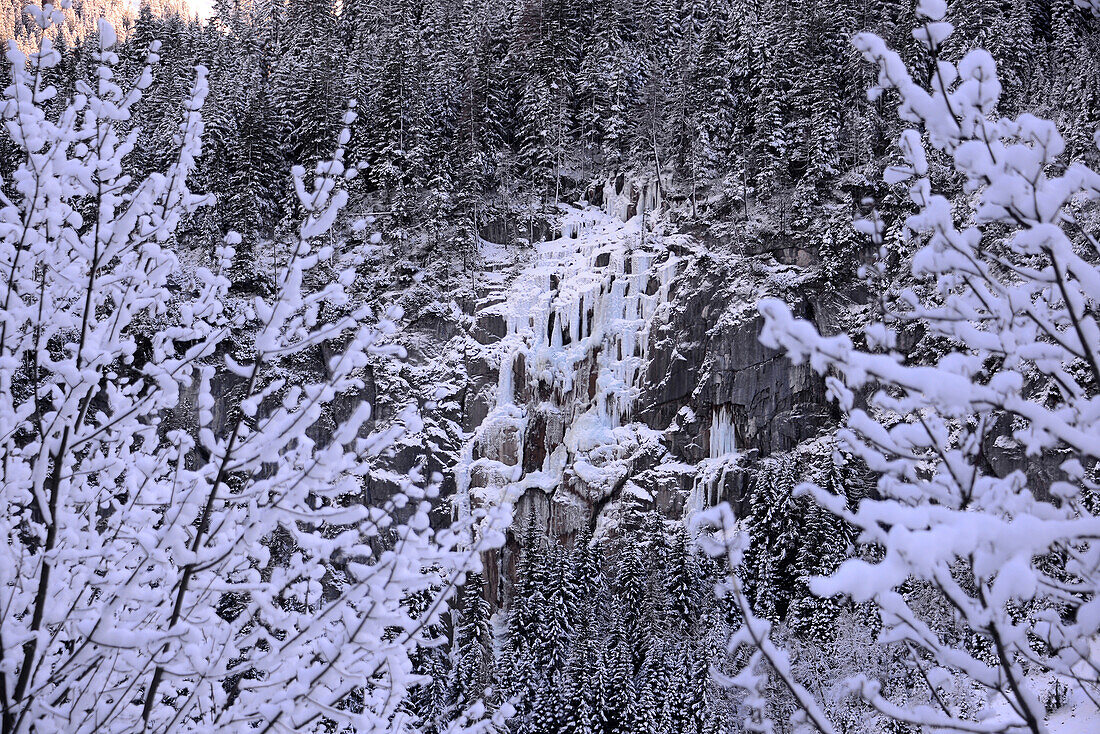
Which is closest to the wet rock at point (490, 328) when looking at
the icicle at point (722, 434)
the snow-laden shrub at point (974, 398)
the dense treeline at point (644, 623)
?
the dense treeline at point (644, 623)

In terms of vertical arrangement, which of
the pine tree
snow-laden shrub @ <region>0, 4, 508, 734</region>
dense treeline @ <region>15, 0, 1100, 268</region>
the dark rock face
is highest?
dense treeline @ <region>15, 0, 1100, 268</region>

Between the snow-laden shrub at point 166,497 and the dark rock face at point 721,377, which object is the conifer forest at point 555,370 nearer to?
the snow-laden shrub at point 166,497

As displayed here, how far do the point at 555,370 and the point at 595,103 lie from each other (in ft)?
61.7

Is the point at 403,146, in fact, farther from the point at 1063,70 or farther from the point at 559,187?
the point at 1063,70

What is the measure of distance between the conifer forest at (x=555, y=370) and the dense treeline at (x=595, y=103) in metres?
0.28

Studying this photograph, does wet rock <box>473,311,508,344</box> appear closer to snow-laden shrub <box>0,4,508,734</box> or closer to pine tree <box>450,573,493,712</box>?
pine tree <box>450,573,493,712</box>

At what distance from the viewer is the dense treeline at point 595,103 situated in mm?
31750

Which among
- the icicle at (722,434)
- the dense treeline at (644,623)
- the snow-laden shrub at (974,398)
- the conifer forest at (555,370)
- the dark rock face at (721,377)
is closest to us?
the snow-laden shrub at (974,398)

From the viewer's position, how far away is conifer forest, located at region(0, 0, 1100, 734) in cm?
188

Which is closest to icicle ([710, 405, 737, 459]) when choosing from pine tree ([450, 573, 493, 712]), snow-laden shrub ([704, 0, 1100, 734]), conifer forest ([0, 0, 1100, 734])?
conifer forest ([0, 0, 1100, 734])

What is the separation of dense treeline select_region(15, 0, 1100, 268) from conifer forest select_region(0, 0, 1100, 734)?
28 centimetres

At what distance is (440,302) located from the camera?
105ft

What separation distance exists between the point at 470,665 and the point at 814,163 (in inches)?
988

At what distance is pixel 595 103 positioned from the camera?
133 ft
